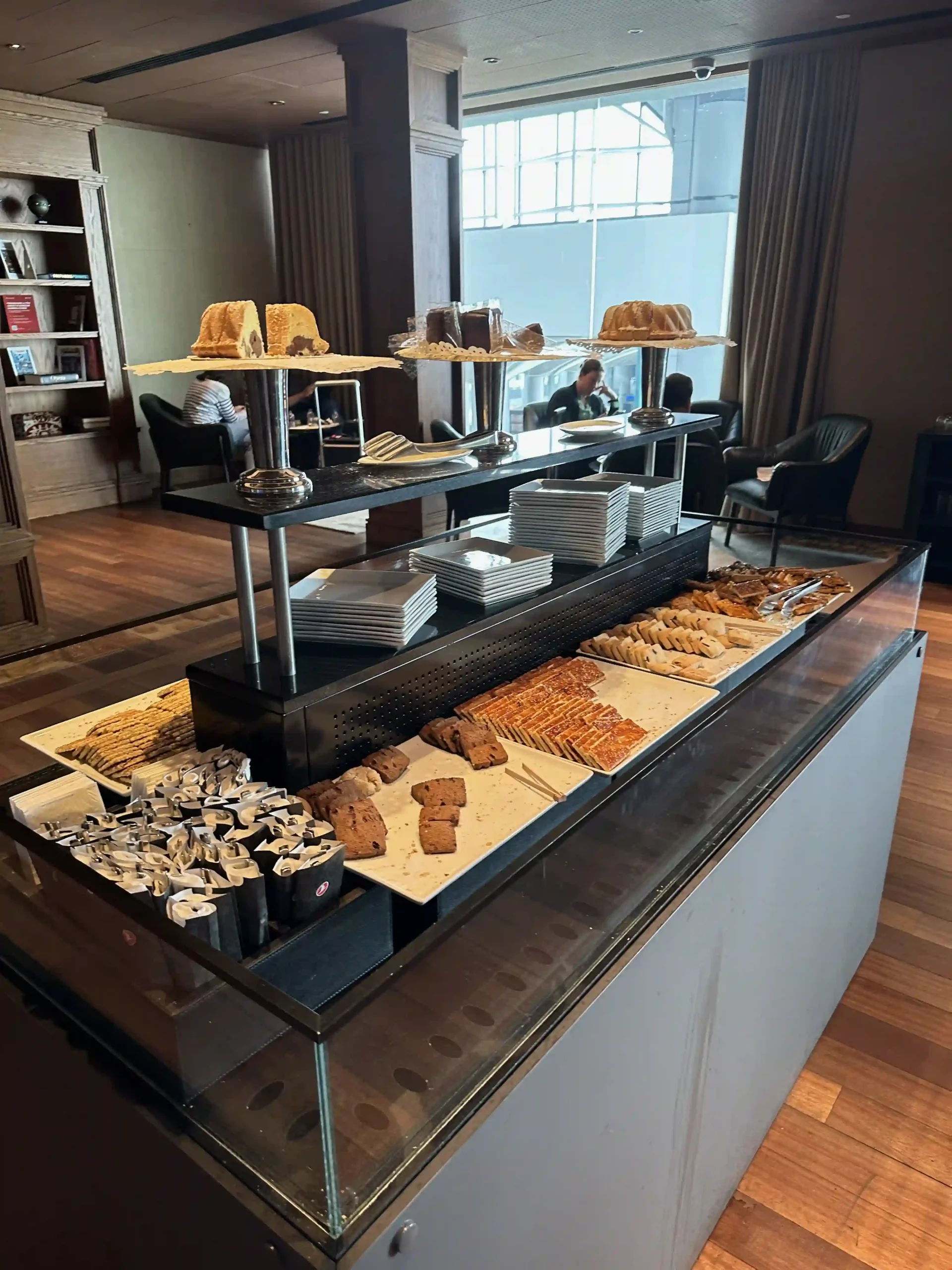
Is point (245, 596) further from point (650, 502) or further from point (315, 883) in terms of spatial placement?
point (650, 502)

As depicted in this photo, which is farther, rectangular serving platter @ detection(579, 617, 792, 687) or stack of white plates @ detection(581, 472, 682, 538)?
stack of white plates @ detection(581, 472, 682, 538)

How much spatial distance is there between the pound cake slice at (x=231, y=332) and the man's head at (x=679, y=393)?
159 inches

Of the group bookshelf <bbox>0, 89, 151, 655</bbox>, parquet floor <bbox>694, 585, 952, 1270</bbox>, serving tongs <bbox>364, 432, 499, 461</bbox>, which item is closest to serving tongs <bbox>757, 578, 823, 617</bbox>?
serving tongs <bbox>364, 432, 499, 461</bbox>

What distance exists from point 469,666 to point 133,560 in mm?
4695

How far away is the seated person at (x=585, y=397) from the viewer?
19.0 feet

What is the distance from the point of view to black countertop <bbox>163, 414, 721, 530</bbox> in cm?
139

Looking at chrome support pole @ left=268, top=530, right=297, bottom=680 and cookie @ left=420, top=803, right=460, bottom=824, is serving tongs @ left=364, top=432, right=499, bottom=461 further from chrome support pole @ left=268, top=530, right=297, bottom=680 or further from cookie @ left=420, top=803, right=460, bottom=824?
cookie @ left=420, top=803, right=460, bottom=824

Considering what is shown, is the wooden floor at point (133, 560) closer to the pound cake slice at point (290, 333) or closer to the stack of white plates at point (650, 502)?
the stack of white plates at point (650, 502)

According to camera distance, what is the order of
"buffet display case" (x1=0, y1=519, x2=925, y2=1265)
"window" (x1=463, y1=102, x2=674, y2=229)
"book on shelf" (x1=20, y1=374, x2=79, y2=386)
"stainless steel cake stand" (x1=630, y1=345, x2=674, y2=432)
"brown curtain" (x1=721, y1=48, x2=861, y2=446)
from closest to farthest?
"buffet display case" (x1=0, y1=519, x2=925, y2=1265) < "stainless steel cake stand" (x1=630, y1=345, x2=674, y2=432) < "brown curtain" (x1=721, y1=48, x2=861, y2=446) < "book on shelf" (x1=20, y1=374, x2=79, y2=386) < "window" (x1=463, y1=102, x2=674, y2=229)

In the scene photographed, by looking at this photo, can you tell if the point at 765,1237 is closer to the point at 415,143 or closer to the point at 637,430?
the point at 637,430

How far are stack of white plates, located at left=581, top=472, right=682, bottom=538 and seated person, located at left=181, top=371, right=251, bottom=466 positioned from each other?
4962 mm

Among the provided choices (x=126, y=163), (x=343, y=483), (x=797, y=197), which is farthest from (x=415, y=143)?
(x=343, y=483)

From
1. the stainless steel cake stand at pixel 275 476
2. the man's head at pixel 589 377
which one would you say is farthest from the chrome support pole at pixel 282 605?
the man's head at pixel 589 377

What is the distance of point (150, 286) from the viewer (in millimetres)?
7719
